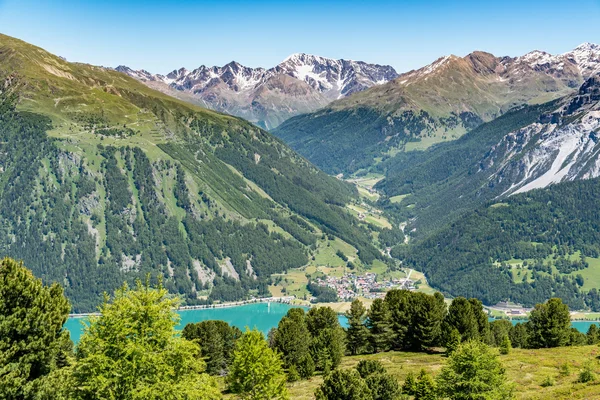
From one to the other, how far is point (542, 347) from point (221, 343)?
6072 centimetres

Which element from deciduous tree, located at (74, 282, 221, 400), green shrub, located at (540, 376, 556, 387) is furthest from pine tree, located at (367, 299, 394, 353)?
deciduous tree, located at (74, 282, 221, 400)

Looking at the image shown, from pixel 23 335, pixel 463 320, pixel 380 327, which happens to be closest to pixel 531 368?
pixel 463 320

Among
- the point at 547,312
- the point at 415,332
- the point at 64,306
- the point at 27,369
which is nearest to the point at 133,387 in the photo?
the point at 27,369

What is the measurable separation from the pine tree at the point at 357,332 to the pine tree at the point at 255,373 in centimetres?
5836

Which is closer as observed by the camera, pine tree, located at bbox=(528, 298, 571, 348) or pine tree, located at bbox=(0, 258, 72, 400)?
pine tree, located at bbox=(0, 258, 72, 400)

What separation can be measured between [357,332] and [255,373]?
61.8m

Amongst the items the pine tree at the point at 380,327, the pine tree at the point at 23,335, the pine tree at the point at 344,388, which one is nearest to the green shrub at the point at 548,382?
the pine tree at the point at 344,388

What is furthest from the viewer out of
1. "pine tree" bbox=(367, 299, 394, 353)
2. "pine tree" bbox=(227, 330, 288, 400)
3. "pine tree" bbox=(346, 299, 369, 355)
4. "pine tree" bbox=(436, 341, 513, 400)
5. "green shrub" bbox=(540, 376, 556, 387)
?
"pine tree" bbox=(346, 299, 369, 355)

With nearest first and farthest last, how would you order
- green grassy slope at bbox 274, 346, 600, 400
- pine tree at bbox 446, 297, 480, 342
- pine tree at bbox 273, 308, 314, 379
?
1. green grassy slope at bbox 274, 346, 600, 400
2. pine tree at bbox 273, 308, 314, 379
3. pine tree at bbox 446, 297, 480, 342

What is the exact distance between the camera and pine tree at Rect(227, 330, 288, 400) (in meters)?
54.0

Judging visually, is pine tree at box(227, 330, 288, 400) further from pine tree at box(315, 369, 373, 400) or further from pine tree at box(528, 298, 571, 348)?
pine tree at box(528, 298, 571, 348)

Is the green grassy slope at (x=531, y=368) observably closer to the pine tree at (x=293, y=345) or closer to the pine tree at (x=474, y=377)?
the pine tree at (x=293, y=345)

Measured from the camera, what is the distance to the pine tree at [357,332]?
111688 millimetres

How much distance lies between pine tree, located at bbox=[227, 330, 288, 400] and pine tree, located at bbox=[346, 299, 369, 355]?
58365 millimetres
